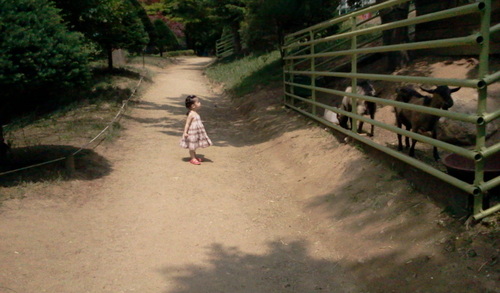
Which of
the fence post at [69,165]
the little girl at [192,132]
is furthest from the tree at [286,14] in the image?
the fence post at [69,165]

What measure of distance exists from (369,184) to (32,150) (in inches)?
228

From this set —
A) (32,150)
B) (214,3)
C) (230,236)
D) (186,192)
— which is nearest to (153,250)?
(230,236)

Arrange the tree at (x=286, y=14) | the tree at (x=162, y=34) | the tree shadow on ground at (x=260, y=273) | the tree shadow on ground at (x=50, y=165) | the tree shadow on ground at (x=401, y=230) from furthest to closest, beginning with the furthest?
the tree at (x=162, y=34)
the tree at (x=286, y=14)
the tree shadow on ground at (x=50, y=165)
the tree shadow on ground at (x=260, y=273)
the tree shadow on ground at (x=401, y=230)

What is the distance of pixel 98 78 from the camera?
17469 millimetres

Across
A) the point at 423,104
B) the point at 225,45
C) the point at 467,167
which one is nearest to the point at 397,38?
the point at 423,104

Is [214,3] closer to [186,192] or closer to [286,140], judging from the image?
Answer: [286,140]

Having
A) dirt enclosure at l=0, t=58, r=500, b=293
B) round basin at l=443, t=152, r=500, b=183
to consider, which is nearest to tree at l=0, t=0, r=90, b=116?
dirt enclosure at l=0, t=58, r=500, b=293

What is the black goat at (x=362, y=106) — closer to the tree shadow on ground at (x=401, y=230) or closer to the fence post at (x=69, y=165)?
the tree shadow on ground at (x=401, y=230)

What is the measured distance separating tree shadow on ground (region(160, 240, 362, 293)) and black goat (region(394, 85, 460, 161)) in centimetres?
202

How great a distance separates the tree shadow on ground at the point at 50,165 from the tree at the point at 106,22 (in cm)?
219

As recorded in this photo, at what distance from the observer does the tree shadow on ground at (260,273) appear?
3955 mm

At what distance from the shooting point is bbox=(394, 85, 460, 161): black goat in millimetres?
5047

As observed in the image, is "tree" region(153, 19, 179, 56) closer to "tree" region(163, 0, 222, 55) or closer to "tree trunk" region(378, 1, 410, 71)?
"tree" region(163, 0, 222, 55)

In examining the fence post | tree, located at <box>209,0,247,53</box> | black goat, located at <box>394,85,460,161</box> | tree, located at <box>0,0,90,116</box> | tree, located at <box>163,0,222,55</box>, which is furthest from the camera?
tree, located at <box>163,0,222,55</box>
